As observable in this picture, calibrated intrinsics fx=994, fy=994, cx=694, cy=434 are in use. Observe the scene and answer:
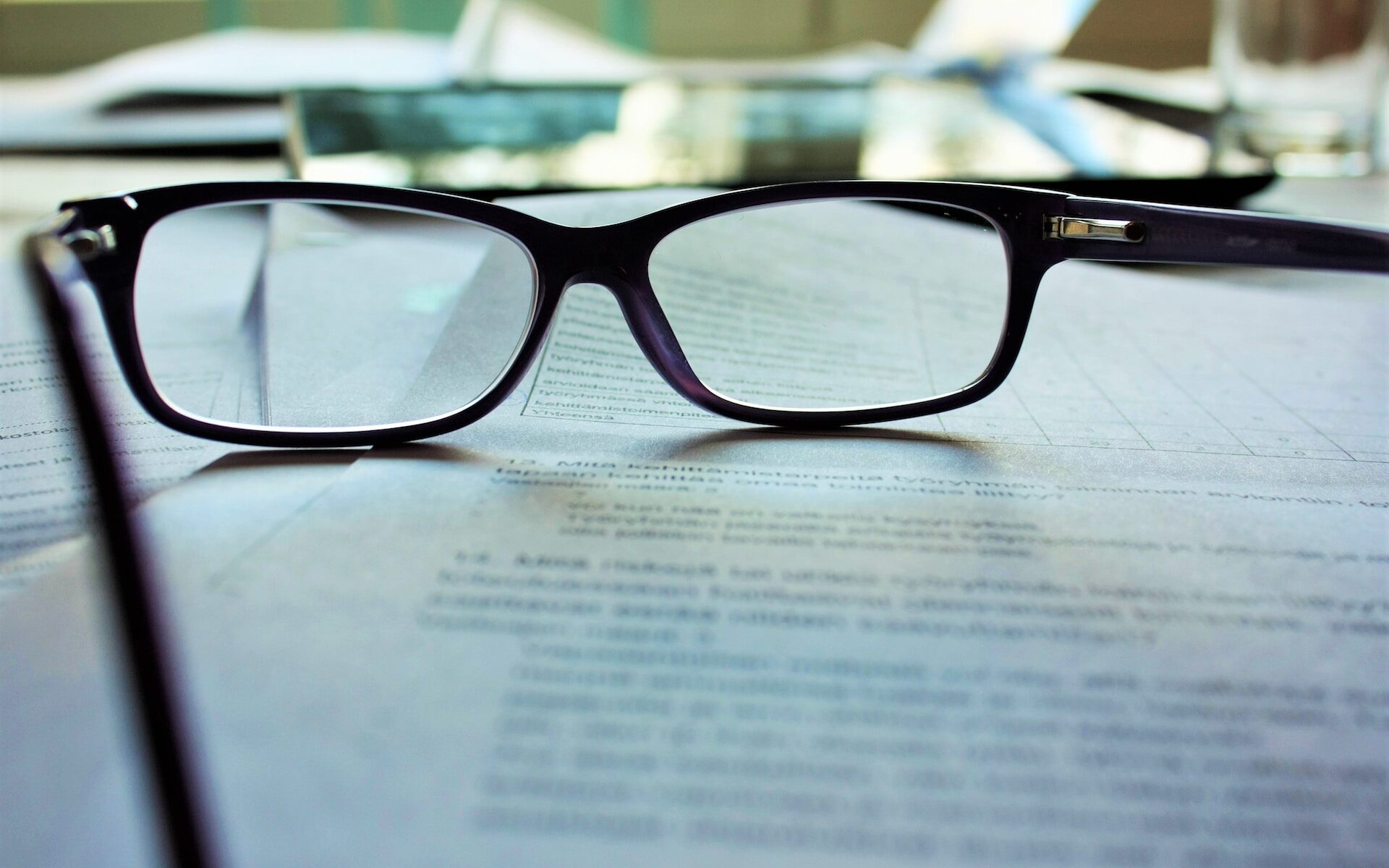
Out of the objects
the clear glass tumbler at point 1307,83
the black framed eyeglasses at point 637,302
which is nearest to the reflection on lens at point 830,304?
the black framed eyeglasses at point 637,302

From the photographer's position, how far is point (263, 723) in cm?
19

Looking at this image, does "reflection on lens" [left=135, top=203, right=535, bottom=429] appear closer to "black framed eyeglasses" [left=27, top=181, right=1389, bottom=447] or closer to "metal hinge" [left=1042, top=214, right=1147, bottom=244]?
"black framed eyeglasses" [left=27, top=181, right=1389, bottom=447]

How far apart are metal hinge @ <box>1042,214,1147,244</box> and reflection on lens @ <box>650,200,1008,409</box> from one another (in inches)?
0.9

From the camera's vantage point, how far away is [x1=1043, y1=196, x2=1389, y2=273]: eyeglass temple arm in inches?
13.8

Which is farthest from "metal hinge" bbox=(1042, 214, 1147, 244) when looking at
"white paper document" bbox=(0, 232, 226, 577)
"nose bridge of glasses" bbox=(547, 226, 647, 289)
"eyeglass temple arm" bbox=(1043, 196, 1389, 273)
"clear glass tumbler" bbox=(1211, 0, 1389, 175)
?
"clear glass tumbler" bbox=(1211, 0, 1389, 175)

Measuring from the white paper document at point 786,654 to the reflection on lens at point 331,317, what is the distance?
4 centimetres

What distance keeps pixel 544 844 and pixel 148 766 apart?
0.24 feet

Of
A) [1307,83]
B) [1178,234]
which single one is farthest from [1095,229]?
[1307,83]

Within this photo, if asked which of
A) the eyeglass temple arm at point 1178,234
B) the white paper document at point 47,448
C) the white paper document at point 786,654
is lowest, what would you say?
the white paper document at point 786,654

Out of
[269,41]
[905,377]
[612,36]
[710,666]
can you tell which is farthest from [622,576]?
[612,36]

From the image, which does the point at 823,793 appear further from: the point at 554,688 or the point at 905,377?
the point at 905,377

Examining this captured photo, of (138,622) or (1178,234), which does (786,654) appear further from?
(1178,234)

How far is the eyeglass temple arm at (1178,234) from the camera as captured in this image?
0.35 metres

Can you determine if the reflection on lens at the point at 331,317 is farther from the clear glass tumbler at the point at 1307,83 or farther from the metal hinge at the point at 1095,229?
the clear glass tumbler at the point at 1307,83
